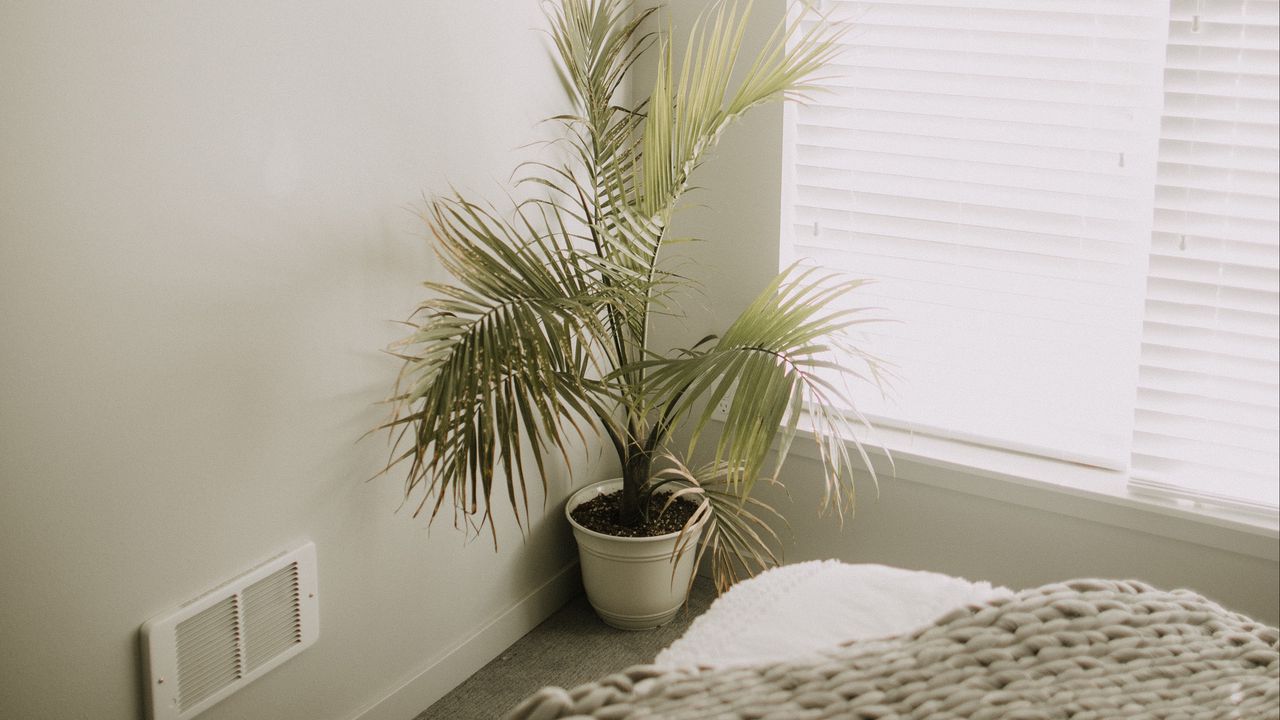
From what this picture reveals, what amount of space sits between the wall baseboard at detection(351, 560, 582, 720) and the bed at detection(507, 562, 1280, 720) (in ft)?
4.04

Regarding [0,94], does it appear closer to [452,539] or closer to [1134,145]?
[452,539]

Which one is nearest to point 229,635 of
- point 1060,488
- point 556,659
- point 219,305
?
point 219,305

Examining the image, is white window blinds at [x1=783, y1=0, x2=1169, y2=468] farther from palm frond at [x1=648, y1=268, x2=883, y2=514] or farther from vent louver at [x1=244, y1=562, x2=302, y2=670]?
vent louver at [x1=244, y1=562, x2=302, y2=670]

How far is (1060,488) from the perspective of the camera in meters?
2.19

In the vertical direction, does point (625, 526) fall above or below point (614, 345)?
below

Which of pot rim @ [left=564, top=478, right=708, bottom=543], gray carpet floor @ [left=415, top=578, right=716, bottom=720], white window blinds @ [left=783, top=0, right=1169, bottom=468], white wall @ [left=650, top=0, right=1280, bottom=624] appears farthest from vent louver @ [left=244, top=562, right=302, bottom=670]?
white window blinds @ [left=783, top=0, right=1169, bottom=468]

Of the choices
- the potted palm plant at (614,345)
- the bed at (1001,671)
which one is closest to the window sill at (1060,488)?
the potted palm plant at (614,345)

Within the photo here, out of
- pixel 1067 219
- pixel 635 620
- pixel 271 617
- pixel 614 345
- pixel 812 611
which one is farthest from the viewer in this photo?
pixel 635 620

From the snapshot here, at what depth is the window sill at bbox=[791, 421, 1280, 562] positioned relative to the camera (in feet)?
6.71

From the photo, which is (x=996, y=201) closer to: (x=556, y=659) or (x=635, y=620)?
(x=635, y=620)

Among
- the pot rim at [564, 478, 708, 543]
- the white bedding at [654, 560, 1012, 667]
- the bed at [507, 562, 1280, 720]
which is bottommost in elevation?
the pot rim at [564, 478, 708, 543]

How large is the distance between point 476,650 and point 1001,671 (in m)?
1.62

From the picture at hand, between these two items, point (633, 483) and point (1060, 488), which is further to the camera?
point (633, 483)

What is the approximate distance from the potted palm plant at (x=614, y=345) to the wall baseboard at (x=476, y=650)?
145mm
